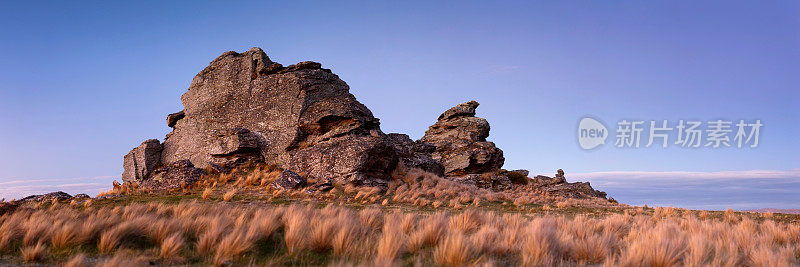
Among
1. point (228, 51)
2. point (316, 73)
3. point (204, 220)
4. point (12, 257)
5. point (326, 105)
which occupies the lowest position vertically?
point (12, 257)

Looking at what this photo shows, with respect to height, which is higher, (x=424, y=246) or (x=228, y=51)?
(x=228, y=51)

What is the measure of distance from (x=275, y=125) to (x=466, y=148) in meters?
23.7

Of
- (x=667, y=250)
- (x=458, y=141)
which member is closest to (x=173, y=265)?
(x=667, y=250)

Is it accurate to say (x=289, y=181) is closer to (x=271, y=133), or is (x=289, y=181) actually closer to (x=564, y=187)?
(x=271, y=133)

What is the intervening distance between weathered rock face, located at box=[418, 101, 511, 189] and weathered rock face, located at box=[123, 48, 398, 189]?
16235 mm

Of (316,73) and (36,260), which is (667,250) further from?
(316,73)

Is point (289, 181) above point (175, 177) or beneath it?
above

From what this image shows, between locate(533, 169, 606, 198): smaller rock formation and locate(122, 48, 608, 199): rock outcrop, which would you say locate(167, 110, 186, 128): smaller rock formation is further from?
locate(533, 169, 606, 198): smaller rock formation

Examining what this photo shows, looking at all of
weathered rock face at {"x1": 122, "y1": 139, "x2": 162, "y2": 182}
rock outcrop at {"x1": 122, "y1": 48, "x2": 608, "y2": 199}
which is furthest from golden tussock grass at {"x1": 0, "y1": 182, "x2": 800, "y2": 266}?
weathered rock face at {"x1": 122, "y1": 139, "x2": 162, "y2": 182}

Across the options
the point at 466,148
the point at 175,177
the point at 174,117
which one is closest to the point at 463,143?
the point at 466,148

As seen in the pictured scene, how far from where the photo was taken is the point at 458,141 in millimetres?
46062

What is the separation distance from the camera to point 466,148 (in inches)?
1732

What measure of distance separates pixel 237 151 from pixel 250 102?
4.05m

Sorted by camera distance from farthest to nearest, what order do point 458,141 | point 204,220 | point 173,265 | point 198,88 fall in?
point 458,141
point 198,88
point 204,220
point 173,265
